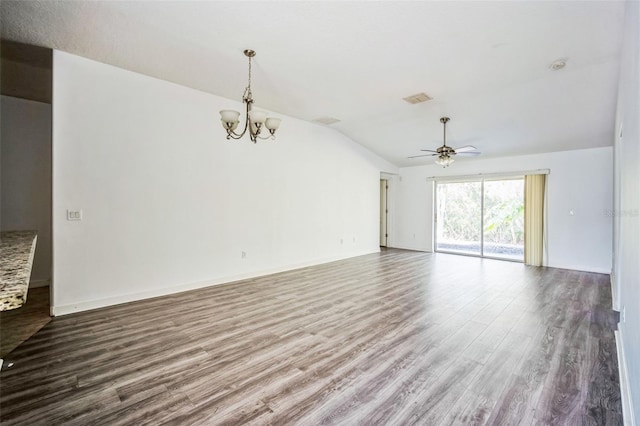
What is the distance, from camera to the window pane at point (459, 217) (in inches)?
316

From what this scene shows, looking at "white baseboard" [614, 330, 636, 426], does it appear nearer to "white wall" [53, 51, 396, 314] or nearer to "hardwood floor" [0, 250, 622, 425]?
"hardwood floor" [0, 250, 622, 425]

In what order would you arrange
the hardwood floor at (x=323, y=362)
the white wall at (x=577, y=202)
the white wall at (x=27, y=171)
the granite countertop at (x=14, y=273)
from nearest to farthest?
1. the granite countertop at (x=14, y=273)
2. the hardwood floor at (x=323, y=362)
3. the white wall at (x=27, y=171)
4. the white wall at (x=577, y=202)

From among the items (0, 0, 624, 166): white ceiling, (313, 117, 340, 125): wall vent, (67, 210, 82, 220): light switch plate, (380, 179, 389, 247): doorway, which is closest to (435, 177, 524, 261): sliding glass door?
(380, 179, 389, 247): doorway

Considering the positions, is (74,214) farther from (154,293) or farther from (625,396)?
(625,396)

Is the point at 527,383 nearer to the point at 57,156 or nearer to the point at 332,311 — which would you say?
the point at 332,311

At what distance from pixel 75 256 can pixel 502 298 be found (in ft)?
19.0

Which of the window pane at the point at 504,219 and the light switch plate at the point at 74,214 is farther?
the window pane at the point at 504,219

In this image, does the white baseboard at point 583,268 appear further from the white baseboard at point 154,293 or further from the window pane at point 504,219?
the white baseboard at point 154,293

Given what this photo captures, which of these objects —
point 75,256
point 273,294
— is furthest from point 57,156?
point 273,294

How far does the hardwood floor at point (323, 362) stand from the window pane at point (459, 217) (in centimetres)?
365

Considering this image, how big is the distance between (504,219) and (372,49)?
617 cm

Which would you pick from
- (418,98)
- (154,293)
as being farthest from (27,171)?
(418,98)

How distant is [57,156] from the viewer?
11.7 feet

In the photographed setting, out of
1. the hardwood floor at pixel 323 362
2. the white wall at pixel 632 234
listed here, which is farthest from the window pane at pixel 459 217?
the white wall at pixel 632 234
